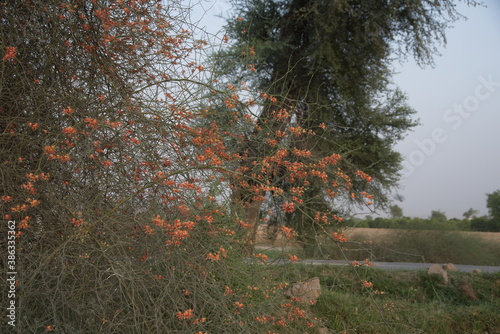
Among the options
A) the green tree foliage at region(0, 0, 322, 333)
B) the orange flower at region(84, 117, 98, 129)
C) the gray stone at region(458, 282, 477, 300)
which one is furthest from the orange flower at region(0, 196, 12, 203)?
the gray stone at region(458, 282, 477, 300)

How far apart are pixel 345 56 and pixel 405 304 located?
17.5 feet

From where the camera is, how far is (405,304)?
618 cm

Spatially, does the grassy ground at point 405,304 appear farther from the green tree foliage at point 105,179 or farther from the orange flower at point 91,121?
the orange flower at point 91,121

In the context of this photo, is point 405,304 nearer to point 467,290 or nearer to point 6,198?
point 467,290

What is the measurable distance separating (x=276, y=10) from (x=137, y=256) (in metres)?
7.96

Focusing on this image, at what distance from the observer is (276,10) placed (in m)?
10.3

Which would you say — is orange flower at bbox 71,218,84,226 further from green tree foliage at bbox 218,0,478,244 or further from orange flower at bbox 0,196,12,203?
green tree foliage at bbox 218,0,478,244

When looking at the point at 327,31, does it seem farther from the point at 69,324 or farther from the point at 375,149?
the point at 69,324

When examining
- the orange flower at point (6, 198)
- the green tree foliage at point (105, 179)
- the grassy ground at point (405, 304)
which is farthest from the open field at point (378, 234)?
the orange flower at point (6, 198)

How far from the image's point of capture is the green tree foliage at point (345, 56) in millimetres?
9445

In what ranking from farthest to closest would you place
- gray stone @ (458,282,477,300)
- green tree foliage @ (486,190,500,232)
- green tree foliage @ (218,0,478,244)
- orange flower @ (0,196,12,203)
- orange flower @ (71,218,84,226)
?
green tree foliage @ (486,190,500,232) < green tree foliage @ (218,0,478,244) < gray stone @ (458,282,477,300) < orange flower @ (0,196,12,203) < orange flower @ (71,218,84,226)

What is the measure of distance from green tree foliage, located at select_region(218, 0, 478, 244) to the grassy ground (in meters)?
2.24

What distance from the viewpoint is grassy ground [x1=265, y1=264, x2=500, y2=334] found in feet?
17.6

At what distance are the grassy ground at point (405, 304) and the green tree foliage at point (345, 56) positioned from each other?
224cm
